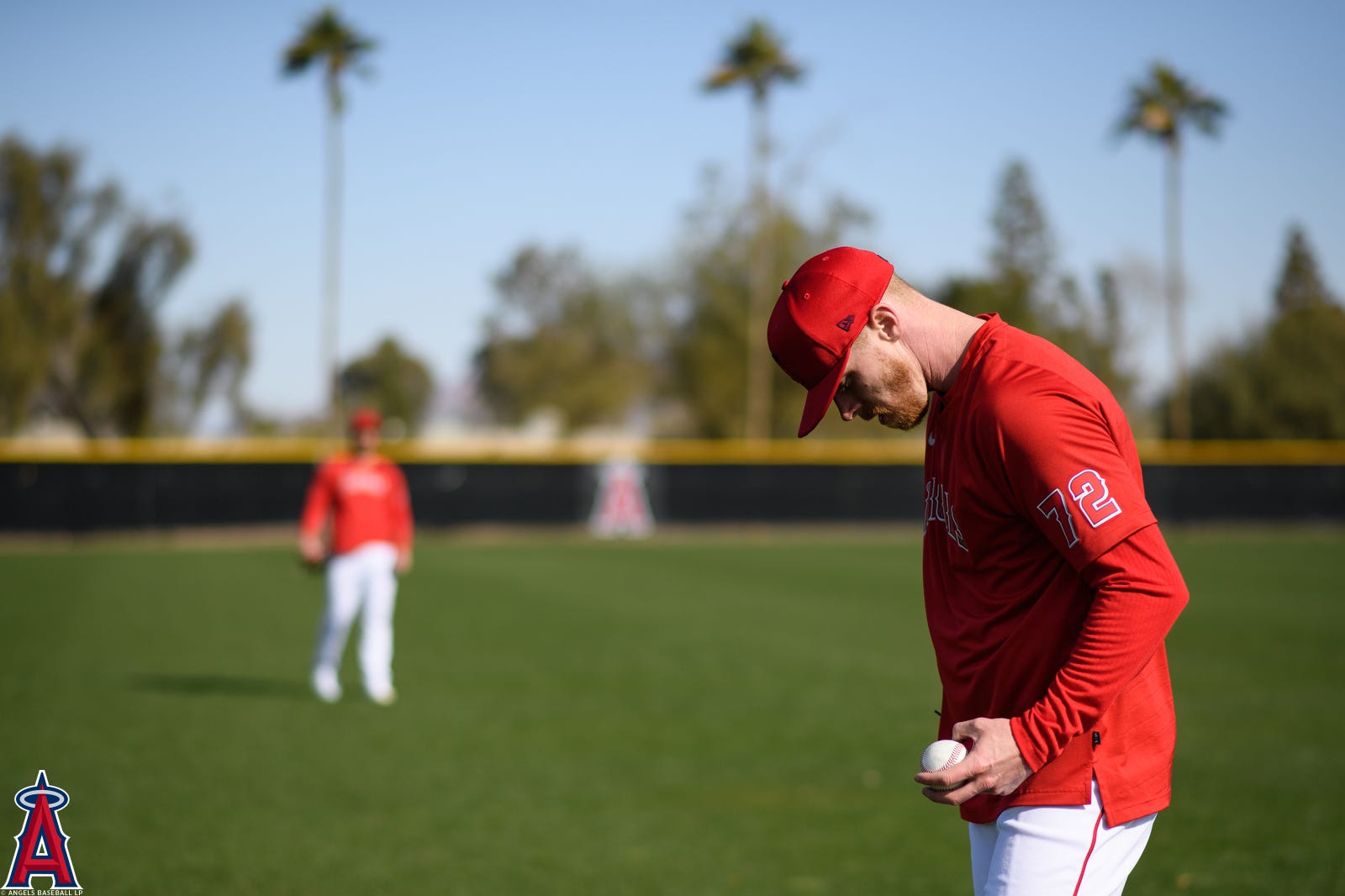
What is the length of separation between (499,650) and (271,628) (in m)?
3.81

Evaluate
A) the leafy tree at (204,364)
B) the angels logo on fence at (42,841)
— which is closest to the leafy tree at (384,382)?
the leafy tree at (204,364)

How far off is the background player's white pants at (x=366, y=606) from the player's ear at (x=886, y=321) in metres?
8.89

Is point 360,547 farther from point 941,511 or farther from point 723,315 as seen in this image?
point 723,315

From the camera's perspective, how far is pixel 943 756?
2295 millimetres

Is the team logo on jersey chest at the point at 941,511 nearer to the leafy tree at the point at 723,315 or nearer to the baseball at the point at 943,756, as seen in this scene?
the baseball at the point at 943,756

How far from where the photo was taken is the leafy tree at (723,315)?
194 feet

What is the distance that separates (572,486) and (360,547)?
23.1m

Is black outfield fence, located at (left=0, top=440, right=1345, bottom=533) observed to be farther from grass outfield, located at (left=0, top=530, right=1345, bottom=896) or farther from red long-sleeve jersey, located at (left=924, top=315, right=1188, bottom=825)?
red long-sleeve jersey, located at (left=924, top=315, right=1188, bottom=825)

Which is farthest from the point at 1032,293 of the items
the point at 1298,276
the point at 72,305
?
the point at 72,305

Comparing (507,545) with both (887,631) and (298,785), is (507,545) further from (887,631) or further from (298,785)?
(298,785)

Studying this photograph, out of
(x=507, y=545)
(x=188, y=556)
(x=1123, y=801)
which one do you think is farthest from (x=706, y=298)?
(x=1123, y=801)

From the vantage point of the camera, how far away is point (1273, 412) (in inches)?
2247

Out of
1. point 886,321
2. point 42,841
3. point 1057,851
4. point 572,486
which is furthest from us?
point 572,486

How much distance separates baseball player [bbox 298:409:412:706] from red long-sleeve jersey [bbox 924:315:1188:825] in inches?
346
